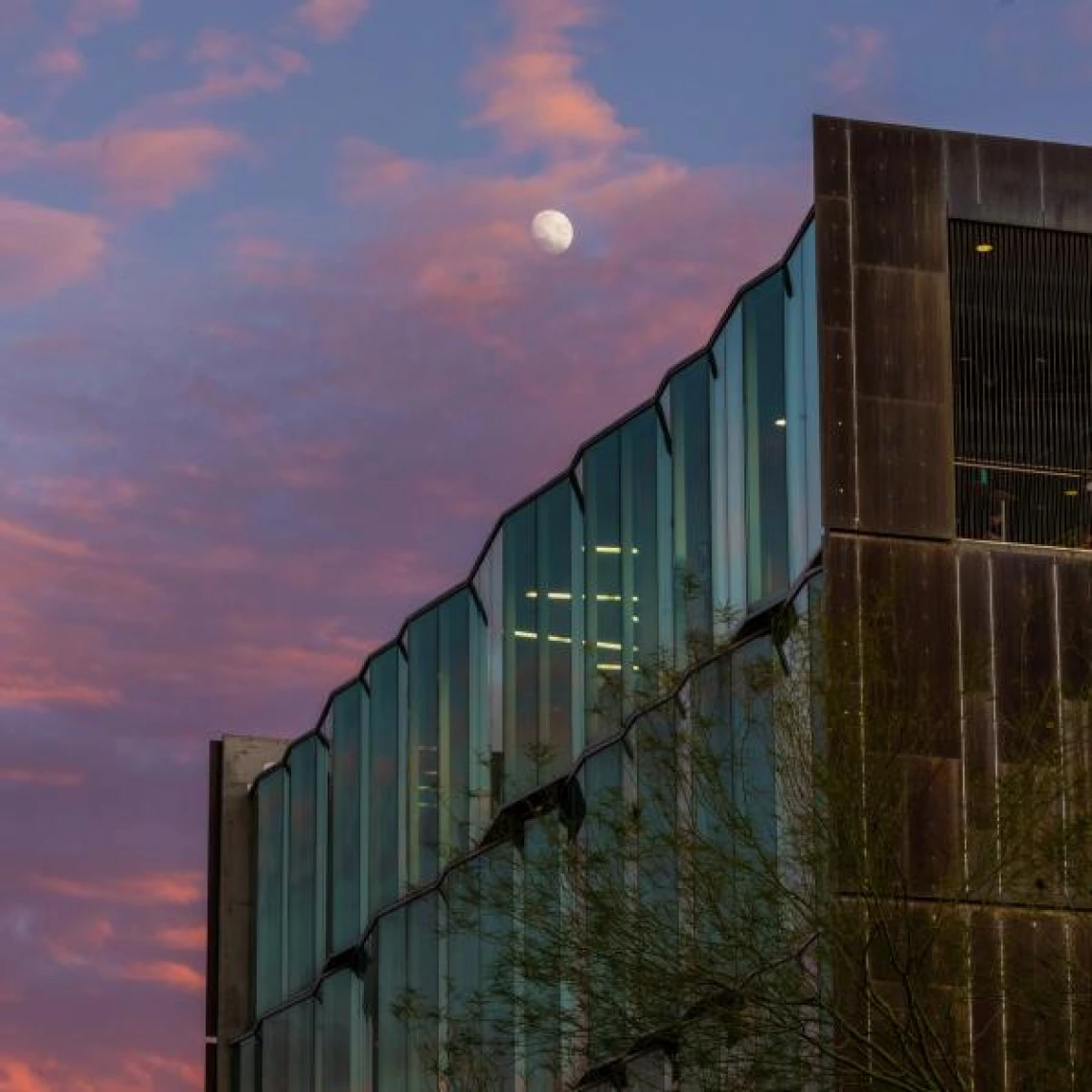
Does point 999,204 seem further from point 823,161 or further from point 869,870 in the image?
point 869,870

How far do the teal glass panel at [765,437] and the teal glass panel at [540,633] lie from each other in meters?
7.99

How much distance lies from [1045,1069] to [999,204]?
14.7 metres

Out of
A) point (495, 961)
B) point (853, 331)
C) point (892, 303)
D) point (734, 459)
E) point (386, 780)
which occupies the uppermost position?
point (892, 303)

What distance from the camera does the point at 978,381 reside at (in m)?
46.3

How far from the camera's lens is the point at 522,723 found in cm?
5784

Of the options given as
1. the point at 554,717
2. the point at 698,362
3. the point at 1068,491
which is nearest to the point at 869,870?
the point at 1068,491

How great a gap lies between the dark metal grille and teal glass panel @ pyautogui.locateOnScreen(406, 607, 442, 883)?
1866cm

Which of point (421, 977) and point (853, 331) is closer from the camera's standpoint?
point (853, 331)

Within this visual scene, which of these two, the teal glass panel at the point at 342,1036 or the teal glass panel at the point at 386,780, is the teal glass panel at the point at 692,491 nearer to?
Answer: the teal glass panel at the point at 386,780

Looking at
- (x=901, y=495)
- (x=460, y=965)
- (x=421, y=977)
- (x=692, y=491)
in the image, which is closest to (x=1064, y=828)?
(x=901, y=495)

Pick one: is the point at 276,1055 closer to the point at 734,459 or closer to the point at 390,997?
the point at 390,997

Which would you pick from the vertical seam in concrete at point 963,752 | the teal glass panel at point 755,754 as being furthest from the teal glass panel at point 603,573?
the vertical seam in concrete at point 963,752

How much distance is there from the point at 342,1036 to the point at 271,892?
7527mm

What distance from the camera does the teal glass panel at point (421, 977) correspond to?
60.7 meters
